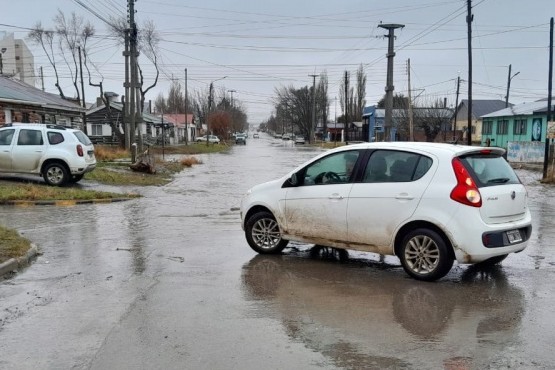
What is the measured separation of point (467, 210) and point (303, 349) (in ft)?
8.94

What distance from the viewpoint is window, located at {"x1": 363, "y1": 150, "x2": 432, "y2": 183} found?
6.37 m

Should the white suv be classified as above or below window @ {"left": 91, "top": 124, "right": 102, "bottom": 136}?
below

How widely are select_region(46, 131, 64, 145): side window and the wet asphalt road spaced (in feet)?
26.2

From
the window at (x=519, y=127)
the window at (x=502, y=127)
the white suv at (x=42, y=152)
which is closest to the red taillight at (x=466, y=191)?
the white suv at (x=42, y=152)

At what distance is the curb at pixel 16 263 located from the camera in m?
6.69

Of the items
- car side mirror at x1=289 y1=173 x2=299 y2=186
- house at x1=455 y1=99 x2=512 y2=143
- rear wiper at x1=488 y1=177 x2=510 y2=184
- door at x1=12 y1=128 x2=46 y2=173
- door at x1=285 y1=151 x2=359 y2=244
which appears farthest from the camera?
house at x1=455 y1=99 x2=512 y2=143

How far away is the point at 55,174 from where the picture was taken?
16.4 meters

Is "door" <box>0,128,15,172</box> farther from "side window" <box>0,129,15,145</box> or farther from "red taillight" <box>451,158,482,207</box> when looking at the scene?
"red taillight" <box>451,158,482,207</box>

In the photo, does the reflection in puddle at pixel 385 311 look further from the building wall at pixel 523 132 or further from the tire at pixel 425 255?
the building wall at pixel 523 132

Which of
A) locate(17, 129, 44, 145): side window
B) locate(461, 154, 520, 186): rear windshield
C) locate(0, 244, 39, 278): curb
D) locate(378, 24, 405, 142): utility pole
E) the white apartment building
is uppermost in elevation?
the white apartment building

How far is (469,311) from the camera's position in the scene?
5.27 meters

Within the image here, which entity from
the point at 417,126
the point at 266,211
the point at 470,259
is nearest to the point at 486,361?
the point at 470,259

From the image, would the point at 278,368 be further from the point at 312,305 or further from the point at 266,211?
the point at 266,211

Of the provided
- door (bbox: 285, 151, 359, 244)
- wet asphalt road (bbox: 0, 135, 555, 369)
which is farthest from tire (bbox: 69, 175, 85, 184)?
door (bbox: 285, 151, 359, 244)
